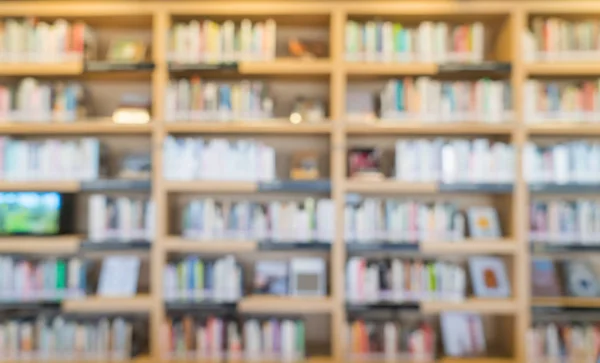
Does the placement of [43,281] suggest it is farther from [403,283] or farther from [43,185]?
[403,283]

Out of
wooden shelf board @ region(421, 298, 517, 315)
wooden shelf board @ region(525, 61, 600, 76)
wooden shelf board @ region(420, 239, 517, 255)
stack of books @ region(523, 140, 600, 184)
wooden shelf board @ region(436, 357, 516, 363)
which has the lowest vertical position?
wooden shelf board @ region(436, 357, 516, 363)

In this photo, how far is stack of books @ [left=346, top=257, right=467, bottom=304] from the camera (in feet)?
11.7

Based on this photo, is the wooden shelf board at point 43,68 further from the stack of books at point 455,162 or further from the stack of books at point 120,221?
the stack of books at point 455,162

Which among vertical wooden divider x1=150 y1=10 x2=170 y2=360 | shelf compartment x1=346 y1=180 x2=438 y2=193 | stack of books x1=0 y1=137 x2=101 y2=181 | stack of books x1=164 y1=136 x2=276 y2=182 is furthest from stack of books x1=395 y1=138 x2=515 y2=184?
stack of books x1=0 y1=137 x2=101 y2=181

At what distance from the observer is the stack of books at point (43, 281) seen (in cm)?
362

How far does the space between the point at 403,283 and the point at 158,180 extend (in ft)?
5.75

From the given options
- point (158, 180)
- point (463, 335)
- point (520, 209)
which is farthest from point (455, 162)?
point (158, 180)

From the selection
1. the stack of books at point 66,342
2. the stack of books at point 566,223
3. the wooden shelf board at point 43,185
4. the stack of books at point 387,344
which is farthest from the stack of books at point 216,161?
the stack of books at point 566,223

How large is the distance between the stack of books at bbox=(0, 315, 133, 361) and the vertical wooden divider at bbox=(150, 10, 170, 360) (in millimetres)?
206

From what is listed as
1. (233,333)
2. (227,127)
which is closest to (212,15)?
(227,127)

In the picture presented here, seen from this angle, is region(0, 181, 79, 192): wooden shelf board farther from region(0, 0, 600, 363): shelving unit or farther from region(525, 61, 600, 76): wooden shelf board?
region(525, 61, 600, 76): wooden shelf board

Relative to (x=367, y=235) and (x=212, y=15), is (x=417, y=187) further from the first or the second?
(x=212, y=15)

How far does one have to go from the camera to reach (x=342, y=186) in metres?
3.58

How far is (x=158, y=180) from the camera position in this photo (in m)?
3.60
